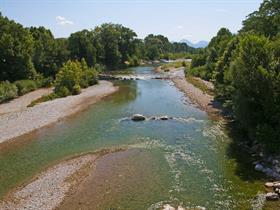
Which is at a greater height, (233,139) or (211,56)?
(211,56)

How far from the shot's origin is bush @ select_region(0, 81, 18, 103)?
6009 cm

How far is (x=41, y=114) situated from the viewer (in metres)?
50.5

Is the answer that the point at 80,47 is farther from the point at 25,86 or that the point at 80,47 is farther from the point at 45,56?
the point at 25,86

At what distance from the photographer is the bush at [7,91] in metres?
60.1

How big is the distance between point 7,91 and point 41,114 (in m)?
14.6

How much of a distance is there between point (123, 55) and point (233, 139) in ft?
347

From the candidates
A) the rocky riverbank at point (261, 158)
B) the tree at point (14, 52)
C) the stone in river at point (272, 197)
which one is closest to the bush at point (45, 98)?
the tree at point (14, 52)

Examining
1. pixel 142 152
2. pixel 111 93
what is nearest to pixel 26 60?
pixel 111 93

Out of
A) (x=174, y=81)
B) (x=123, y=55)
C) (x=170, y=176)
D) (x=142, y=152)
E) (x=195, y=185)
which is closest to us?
(x=195, y=185)

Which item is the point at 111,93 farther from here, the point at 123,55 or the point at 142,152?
the point at 123,55

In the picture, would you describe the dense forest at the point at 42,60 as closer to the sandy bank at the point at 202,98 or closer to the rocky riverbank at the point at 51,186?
the sandy bank at the point at 202,98

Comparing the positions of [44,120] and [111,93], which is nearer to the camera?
[44,120]

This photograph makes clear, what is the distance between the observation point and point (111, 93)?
70.8m

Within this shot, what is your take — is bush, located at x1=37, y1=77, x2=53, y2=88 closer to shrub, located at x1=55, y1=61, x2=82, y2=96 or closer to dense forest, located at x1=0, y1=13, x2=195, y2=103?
dense forest, located at x1=0, y1=13, x2=195, y2=103
